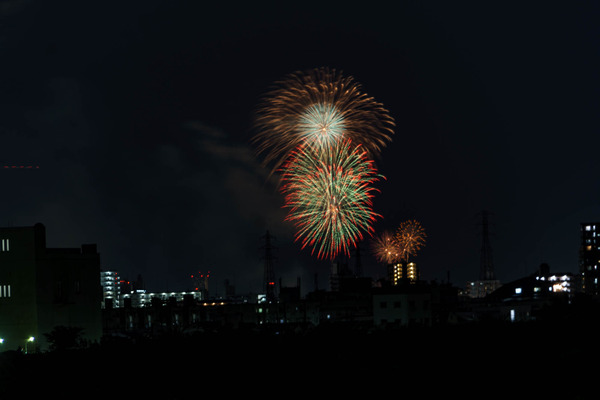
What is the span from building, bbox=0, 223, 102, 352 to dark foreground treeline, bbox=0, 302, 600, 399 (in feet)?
54.3

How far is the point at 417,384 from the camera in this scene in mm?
31141

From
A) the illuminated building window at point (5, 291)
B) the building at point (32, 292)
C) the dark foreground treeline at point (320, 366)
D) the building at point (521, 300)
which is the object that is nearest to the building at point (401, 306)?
the building at point (521, 300)

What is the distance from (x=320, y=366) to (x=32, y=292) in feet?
95.3

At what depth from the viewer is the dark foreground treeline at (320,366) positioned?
101 ft

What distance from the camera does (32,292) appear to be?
55531 millimetres

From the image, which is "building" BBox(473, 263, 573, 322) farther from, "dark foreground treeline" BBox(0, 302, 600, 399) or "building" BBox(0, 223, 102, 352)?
"building" BBox(0, 223, 102, 352)

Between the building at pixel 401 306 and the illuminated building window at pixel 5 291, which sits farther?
the building at pixel 401 306

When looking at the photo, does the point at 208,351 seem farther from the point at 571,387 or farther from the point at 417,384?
the point at 571,387

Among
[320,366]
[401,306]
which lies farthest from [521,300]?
[320,366]

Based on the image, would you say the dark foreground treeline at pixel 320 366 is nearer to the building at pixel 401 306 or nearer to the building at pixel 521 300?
the building at pixel 521 300

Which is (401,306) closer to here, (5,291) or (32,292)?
(32,292)

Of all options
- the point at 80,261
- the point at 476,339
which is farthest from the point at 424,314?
the point at 476,339

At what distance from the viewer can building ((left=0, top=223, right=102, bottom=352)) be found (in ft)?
180

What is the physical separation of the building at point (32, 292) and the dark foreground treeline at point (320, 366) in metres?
16.6
